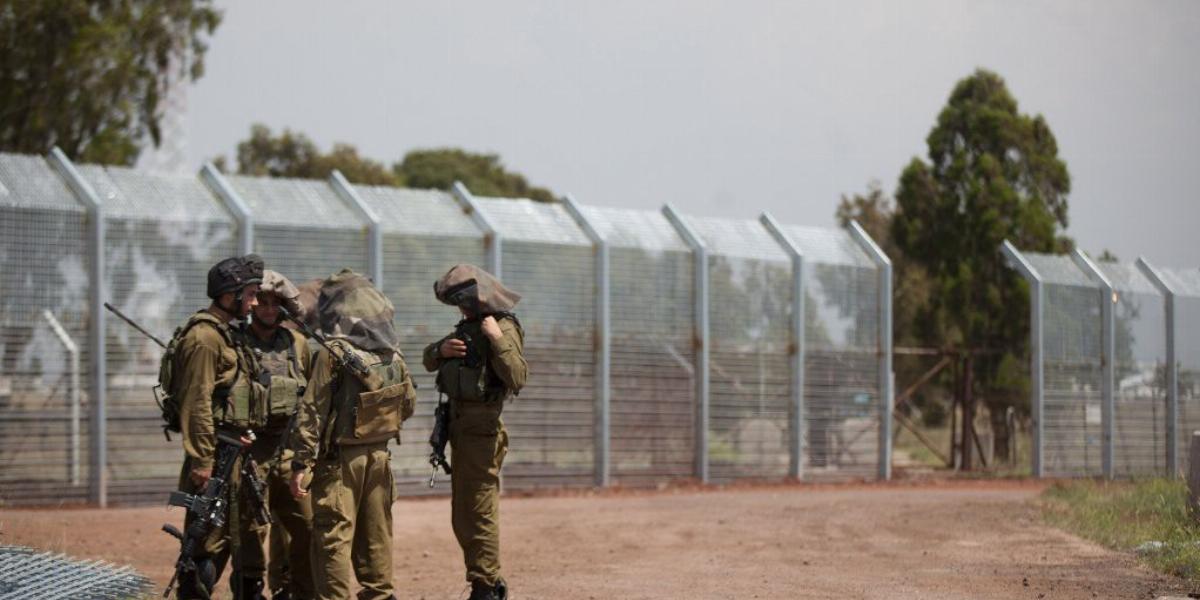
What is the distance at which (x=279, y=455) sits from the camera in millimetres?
8023

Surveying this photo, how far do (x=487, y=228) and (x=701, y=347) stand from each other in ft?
8.95

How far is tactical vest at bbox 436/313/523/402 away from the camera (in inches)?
316

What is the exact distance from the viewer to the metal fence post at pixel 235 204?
13.8m

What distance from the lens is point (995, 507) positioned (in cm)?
1421

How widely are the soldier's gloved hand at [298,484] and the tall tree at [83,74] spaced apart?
21515mm

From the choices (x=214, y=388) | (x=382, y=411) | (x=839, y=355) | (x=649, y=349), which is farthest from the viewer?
(x=839, y=355)

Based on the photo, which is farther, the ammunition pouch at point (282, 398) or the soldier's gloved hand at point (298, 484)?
the ammunition pouch at point (282, 398)

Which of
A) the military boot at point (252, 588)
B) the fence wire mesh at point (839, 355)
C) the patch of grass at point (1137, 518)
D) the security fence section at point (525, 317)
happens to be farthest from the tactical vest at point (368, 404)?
the fence wire mesh at point (839, 355)

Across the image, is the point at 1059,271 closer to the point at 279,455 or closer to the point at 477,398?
the point at 477,398

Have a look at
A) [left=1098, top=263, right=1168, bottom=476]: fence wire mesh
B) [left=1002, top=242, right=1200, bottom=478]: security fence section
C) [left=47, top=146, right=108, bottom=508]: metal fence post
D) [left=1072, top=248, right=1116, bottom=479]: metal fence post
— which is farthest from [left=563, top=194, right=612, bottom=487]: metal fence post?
[left=1098, top=263, right=1168, bottom=476]: fence wire mesh

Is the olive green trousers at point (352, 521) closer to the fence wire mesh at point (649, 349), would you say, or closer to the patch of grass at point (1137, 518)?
the patch of grass at point (1137, 518)

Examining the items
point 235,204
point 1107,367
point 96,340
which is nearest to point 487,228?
point 235,204

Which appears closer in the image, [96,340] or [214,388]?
[214,388]

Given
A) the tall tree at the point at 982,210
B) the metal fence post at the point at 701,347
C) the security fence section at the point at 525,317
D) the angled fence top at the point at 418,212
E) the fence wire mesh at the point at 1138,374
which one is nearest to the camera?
the security fence section at the point at 525,317
